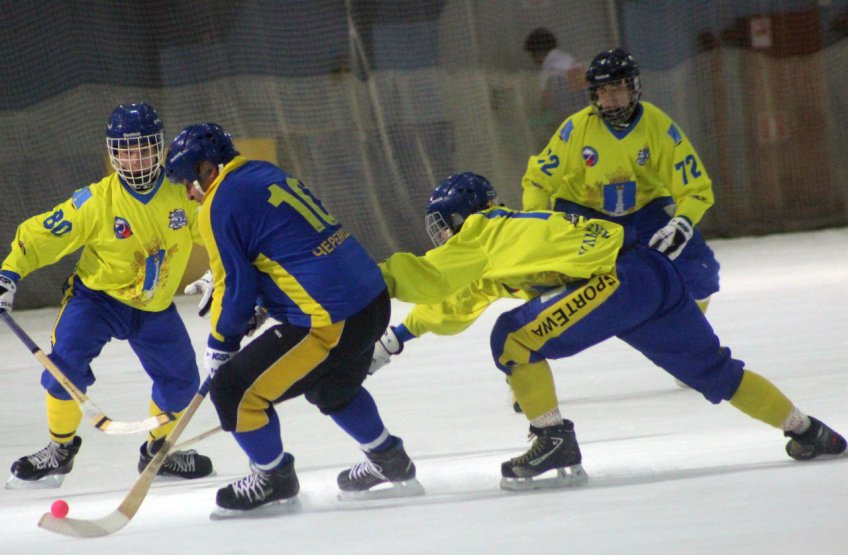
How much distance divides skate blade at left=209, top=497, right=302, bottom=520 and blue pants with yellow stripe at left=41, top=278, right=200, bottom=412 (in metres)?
0.93

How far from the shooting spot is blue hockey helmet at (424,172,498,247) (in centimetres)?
338

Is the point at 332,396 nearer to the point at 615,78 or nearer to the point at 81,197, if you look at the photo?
the point at 81,197

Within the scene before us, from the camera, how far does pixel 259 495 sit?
3.27 metres

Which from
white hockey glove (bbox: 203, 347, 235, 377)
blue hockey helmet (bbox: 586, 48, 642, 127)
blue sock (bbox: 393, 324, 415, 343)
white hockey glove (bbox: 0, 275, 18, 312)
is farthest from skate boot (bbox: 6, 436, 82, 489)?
blue hockey helmet (bbox: 586, 48, 642, 127)

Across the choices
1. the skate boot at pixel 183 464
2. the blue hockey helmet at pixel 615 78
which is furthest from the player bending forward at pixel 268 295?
the blue hockey helmet at pixel 615 78

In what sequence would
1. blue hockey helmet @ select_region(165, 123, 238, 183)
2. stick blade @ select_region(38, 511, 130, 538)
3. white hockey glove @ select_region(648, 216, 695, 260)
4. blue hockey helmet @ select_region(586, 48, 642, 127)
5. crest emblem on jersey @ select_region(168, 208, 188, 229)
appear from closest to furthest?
stick blade @ select_region(38, 511, 130, 538), blue hockey helmet @ select_region(165, 123, 238, 183), crest emblem on jersey @ select_region(168, 208, 188, 229), white hockey glove @ select_region(648, 216, 695, 260), blue hockey helmet @ select_region(586, 48, 642, 127)

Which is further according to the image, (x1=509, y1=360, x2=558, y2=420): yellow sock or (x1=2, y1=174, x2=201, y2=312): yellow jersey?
(x1=2, y1=174, x2=201, y2=312): yellow jersey

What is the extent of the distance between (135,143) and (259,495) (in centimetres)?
132

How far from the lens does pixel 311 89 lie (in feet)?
29.4

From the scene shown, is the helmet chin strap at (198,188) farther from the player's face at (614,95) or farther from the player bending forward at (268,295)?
the player's face at (614,95)

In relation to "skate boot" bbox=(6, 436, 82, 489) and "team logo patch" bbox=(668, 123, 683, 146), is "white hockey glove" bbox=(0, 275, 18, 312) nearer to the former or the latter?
"skate boot" bbox=(6, 436, 82, 489)

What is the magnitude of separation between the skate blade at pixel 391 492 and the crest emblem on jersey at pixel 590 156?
1916mm

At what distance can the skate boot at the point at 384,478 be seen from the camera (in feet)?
11.1

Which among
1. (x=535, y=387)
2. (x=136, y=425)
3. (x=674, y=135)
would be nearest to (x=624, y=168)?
(x=674, y=135)
